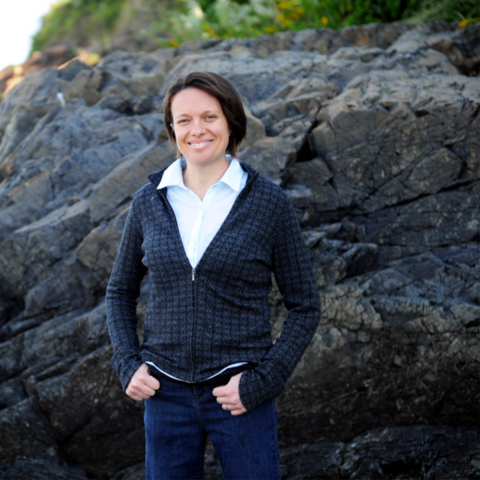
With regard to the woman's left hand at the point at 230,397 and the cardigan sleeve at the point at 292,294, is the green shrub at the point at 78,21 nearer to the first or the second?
the cardigan sleeve at the point at 292,294

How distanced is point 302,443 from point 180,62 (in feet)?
22.0

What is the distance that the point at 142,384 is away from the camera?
2.85 metres

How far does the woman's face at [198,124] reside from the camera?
2922mm

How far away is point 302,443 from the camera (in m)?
5.07

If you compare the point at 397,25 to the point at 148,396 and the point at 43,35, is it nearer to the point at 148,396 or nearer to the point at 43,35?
the point at 148,396

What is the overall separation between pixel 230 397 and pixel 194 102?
1.71m

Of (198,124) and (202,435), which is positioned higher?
(198,124)

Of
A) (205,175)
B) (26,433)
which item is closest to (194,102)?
(205,175)

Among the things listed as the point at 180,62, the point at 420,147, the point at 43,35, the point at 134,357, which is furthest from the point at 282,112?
the point at 43,35

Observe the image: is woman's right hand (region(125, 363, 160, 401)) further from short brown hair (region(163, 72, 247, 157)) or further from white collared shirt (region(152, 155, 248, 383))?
short brown hair (region(163, 72, 247, 157))

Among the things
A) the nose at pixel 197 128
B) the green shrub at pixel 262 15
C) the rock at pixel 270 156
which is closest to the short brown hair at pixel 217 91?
the nose at pixel 197 128

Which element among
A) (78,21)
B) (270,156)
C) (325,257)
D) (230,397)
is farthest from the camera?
(78,21)

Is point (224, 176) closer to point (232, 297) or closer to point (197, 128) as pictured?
point (197, 128)

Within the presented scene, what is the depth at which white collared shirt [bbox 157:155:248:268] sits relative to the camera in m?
2.90
